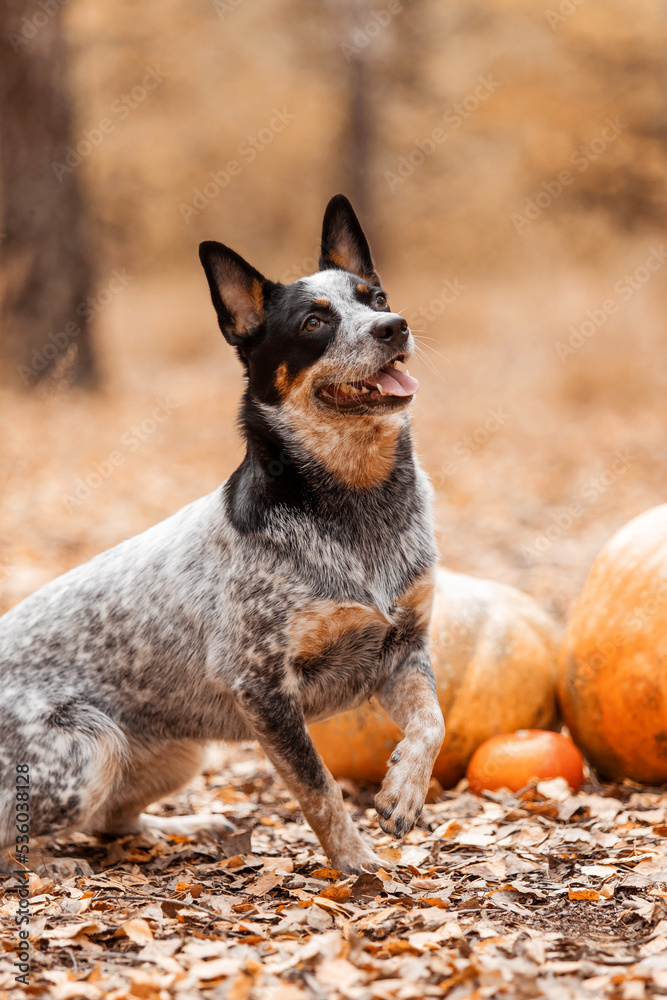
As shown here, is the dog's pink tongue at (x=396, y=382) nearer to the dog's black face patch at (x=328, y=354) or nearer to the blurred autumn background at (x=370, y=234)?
the dog's black face patch at (x=328, y=354)

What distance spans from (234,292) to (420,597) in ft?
4.37

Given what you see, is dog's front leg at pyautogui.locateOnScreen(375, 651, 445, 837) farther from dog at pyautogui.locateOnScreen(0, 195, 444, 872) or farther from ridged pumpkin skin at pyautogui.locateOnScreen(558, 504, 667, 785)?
ridged pumpkin skin at pyautogui.locateOnScreen(558, 504, 667, 785)

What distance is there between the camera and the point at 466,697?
166 inches

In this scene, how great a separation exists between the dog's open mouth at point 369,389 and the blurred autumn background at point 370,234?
30 cm

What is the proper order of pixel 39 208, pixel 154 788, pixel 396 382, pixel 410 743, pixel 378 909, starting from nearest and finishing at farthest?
pixel 378 909 < pixel 410 743 < pixel 396 382 < pixel 154 788 < pixel 39 208

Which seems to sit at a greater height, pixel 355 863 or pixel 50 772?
pixel 50 772

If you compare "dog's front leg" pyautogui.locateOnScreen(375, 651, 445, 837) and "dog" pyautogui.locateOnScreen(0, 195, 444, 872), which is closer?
"dog's front leg" pyautogui.locateOnScreen(375, 651, 445, 837)

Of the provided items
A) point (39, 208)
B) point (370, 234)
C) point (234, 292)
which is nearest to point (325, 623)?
point (234, 292)

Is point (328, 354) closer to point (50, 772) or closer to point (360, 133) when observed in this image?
point (50, 772)

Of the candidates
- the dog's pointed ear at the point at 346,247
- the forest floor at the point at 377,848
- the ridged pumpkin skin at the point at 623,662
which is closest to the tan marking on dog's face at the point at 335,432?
the dog's pointed ear at the point at 346,247

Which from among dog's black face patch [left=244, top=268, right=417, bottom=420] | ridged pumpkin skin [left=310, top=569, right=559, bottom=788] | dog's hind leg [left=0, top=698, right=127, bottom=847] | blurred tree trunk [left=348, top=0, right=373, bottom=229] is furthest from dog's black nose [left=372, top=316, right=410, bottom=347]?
blurred tree trunk [left=348, top=0, right=373, bottom=229]

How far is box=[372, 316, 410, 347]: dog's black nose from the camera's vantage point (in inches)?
123

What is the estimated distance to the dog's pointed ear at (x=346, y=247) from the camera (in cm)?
367

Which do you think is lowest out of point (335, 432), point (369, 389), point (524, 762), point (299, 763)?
point (524, 762)
